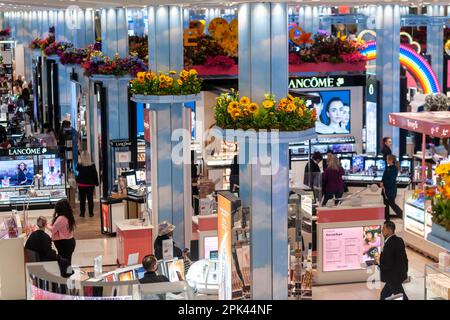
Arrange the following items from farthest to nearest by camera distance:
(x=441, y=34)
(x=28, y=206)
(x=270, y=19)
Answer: (x=441, y=34) < (x=28, y=206) < (x=270, y=19)

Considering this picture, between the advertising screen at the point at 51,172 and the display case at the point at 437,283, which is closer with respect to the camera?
the display case at the point at 437,283

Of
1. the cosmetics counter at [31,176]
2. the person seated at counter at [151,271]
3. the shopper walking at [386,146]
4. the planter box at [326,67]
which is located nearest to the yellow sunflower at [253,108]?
the person seated at counter at [151,271]

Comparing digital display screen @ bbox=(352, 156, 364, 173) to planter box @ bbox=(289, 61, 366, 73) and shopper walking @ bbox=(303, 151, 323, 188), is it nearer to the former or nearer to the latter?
shopper walking @ bbox=(303, 151, 323, 188)

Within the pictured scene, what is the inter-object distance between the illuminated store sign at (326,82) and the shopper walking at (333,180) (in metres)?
2.81

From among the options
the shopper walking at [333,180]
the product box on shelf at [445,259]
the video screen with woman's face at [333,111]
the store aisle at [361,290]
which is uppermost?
the video screen with woman's face at [333,111]

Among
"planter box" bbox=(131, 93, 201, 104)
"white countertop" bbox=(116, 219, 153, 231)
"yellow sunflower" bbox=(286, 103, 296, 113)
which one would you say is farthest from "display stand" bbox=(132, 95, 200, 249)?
"yellow sunflower" bbox=(286, 103, 296, 113)

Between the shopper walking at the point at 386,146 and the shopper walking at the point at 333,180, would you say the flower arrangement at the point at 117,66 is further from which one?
the shopper walking at the point at 386,146

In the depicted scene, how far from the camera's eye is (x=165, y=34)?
12516mm

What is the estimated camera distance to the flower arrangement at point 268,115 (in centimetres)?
858

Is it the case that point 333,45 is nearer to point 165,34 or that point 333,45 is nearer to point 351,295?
point 165,34

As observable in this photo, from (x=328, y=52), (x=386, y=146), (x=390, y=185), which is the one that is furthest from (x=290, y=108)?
(x=328, y=52)

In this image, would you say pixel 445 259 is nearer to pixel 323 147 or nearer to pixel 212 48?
pixel 212 48

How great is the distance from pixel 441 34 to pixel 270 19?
73.0 ft
